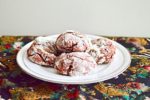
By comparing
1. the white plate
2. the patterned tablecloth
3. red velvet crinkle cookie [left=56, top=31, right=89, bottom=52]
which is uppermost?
red velvet crinkle cookie [left=56, top=31, right=89, bottom=52]

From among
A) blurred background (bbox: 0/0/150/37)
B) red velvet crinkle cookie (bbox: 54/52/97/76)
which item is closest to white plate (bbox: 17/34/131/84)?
red velvet crinkle cookie (bbox: 54/52/97/76)

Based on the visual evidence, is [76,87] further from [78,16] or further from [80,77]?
[78,16]

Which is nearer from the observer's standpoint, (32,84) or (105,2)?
(32,84)

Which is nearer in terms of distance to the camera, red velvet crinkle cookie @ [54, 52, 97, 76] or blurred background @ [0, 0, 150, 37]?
red velvet crinkle cookie @ [54, 52, 97, 76]

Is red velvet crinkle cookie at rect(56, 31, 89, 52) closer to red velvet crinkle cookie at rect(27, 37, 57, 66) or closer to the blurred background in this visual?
red velvet crinkle cookie at rect(27, 37, 57, 66)

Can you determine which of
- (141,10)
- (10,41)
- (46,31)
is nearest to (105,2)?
(141,10)

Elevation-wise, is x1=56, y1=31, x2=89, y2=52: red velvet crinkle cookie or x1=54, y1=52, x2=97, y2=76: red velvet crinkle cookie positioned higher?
x1=56, y1=31, x2=89, y2=52: red velvet crinkle cookie

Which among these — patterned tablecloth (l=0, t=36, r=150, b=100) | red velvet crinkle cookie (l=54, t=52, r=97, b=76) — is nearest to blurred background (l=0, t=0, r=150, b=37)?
patterned tablecloth (l=0, t=36, r=150, b=100)

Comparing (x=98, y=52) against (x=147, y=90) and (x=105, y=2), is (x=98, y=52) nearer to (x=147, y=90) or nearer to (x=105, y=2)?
(x=147, y=90)
